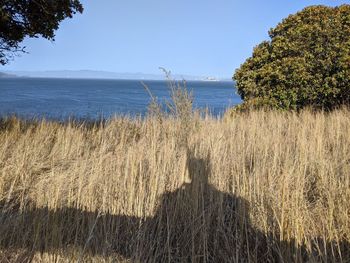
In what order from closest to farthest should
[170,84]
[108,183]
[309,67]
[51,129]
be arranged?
1. [108,183]
2. [170,84]
3. [51,129]
4. [309,67]

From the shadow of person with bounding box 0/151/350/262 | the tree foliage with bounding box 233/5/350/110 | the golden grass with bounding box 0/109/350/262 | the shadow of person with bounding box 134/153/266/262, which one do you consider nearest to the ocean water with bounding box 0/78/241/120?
the tree foliage with bounding box 233/5/350/110

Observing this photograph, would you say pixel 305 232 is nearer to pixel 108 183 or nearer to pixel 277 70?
pixel 108 183

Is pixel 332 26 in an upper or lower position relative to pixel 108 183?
upper

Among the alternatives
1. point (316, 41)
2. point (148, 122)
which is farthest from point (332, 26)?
point (148, 122)

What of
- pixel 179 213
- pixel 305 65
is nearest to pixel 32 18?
pixel 179 213

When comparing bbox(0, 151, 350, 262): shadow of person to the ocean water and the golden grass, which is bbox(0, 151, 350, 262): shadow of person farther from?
the ocean water

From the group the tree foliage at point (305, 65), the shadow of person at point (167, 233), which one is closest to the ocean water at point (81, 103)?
the tree foliage at point (305, 65)

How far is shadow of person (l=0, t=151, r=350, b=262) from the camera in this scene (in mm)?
2727

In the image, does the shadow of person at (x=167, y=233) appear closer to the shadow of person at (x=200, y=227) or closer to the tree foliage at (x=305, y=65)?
the shadow of person at (x=200, y=227)

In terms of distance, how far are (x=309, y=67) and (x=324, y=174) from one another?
24.5 ft

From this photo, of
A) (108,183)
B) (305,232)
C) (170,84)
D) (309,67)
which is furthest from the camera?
(309,67)

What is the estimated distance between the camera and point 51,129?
6.55 meters

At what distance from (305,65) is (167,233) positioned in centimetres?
871

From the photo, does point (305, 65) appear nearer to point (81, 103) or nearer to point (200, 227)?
point (200, 227)
